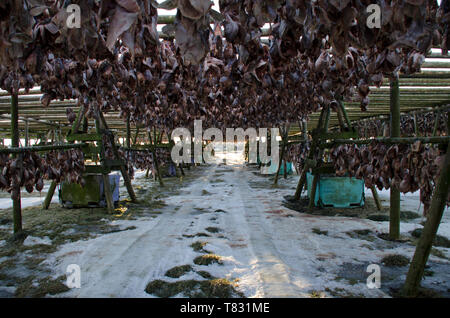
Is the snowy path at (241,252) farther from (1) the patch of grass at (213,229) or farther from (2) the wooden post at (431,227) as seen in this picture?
(2) the wooden post at (431,227)

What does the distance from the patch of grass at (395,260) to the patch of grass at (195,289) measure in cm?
196

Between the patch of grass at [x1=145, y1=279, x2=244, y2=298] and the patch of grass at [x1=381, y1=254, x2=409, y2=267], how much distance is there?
1.96m

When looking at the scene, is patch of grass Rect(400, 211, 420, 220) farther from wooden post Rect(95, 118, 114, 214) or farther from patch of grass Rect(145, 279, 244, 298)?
wooden post Rect(95, 118, 114, 214)

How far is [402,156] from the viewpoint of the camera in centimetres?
320

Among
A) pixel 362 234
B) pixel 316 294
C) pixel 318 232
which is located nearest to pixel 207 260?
pixel 316 294

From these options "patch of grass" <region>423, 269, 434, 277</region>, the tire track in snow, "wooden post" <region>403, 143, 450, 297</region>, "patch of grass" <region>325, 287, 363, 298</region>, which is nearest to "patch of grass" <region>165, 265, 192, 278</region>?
the tire track in snow

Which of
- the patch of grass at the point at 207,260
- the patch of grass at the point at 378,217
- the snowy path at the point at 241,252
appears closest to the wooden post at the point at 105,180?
the snowy path at the point at 241,252

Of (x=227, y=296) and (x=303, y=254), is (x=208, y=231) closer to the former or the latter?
→ (x=303, y=254)

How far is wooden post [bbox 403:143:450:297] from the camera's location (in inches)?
96.6

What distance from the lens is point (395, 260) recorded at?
346 cm

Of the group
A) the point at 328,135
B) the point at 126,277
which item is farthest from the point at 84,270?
the point at 328,135

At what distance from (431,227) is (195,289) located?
87.5 inches

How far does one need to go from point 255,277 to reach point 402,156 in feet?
6.93

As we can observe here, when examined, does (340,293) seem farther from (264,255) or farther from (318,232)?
(318,232)
